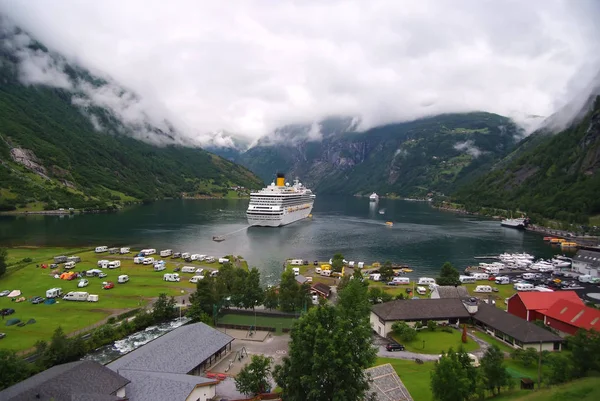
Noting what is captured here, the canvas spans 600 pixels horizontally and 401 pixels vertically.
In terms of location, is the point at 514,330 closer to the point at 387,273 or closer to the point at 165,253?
the point at 387,273

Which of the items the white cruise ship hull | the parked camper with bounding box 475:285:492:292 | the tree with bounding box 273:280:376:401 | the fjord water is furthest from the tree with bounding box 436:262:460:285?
the white cruise ship hull

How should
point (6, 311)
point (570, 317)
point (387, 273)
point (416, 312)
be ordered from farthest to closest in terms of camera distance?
1. point (387, 273)
2. point (6, 311)
3. point (416, 312)
4. point (570, 317)

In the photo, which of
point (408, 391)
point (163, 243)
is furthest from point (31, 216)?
point (408, 391)

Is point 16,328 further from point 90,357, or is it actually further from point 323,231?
point 323,231

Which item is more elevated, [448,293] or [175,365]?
[448,293]

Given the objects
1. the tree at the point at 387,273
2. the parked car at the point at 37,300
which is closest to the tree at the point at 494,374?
the tree at the point at 387,273

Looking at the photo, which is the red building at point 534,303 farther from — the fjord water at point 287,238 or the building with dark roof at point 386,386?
the fjord water at point 287,238

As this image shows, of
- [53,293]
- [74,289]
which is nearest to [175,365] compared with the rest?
[53,293]
